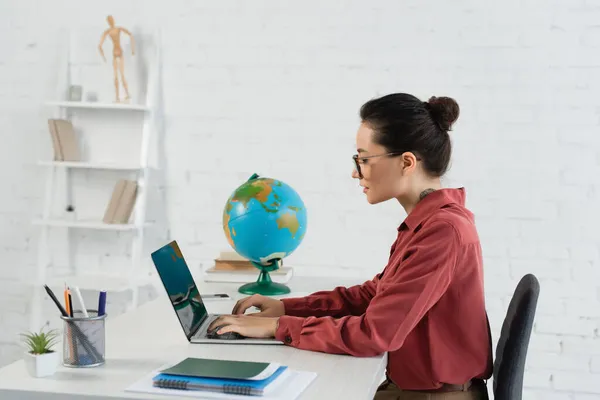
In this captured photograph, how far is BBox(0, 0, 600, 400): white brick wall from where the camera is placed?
9.88 ft

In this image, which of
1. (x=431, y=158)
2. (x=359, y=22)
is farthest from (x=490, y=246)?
(x=431, y=158)

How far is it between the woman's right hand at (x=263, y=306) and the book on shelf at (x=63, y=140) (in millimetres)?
1678

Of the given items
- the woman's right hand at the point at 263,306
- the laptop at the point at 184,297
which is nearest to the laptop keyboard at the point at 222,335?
the laptop at the point at 184,297

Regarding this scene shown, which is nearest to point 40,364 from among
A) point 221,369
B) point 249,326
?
point 221,369

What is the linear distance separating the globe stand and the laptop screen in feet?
1.33

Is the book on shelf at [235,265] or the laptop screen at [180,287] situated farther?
the book on shelf at [235,265]

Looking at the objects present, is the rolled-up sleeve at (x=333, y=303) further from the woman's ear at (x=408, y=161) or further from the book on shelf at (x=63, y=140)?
the book on shelf at (x=63, y=140)

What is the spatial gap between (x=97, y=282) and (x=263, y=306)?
1612 mm

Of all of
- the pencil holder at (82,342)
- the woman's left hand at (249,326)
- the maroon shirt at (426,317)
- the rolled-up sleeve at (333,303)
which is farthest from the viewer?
the rolled-up sleeve at (333,303)

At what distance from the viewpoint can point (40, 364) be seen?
1343 millimetres

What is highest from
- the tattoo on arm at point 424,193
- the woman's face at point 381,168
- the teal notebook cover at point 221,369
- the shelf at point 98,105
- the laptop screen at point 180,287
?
the shelf at point 98,105

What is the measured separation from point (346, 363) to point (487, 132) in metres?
1.80

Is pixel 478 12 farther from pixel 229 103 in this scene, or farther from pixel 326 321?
pixel 326 321

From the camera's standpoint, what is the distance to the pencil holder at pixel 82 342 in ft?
4.64
